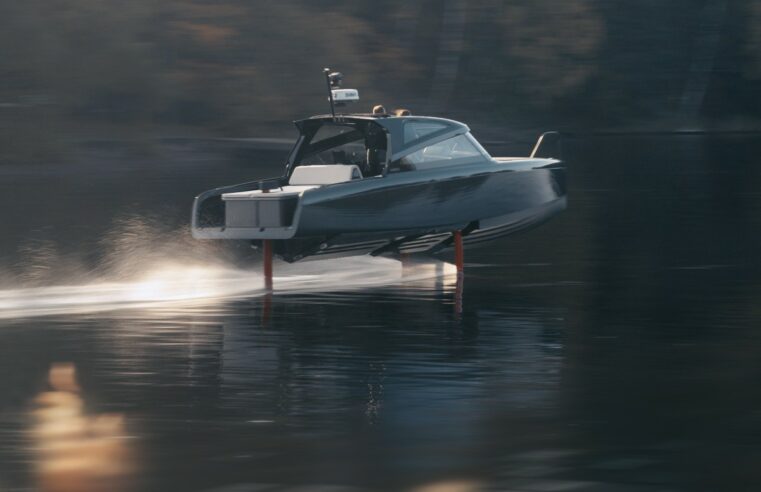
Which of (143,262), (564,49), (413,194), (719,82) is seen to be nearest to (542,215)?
(413,194)

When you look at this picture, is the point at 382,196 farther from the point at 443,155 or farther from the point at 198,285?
the point at 198,285

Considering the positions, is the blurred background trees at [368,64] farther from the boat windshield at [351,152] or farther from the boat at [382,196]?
the boat at [382,196]

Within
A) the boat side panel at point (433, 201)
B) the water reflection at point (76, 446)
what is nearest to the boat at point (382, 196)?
the boat side panel at point (433, 201)

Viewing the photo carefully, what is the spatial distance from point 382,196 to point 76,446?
8168mm

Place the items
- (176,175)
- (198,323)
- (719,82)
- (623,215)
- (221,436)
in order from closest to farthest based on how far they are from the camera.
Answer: (221,436) → (198,323) → (623,215) → (176,175) → (719,82)

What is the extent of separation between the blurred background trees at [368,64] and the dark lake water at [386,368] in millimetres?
28306

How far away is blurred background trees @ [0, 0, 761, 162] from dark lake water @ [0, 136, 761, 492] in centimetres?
2831

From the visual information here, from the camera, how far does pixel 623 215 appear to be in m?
26.6

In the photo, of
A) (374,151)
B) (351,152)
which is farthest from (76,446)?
(351,152)

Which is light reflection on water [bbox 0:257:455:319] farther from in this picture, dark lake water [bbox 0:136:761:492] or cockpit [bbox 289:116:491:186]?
cockpit [bbox 289:116:491:186]

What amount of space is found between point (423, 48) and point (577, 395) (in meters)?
63.9

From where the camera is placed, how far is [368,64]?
68.1 meters

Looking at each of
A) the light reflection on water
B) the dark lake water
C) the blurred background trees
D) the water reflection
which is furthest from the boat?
the blurred background trees

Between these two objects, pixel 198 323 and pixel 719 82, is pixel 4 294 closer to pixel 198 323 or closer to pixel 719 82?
pixel 198 323
